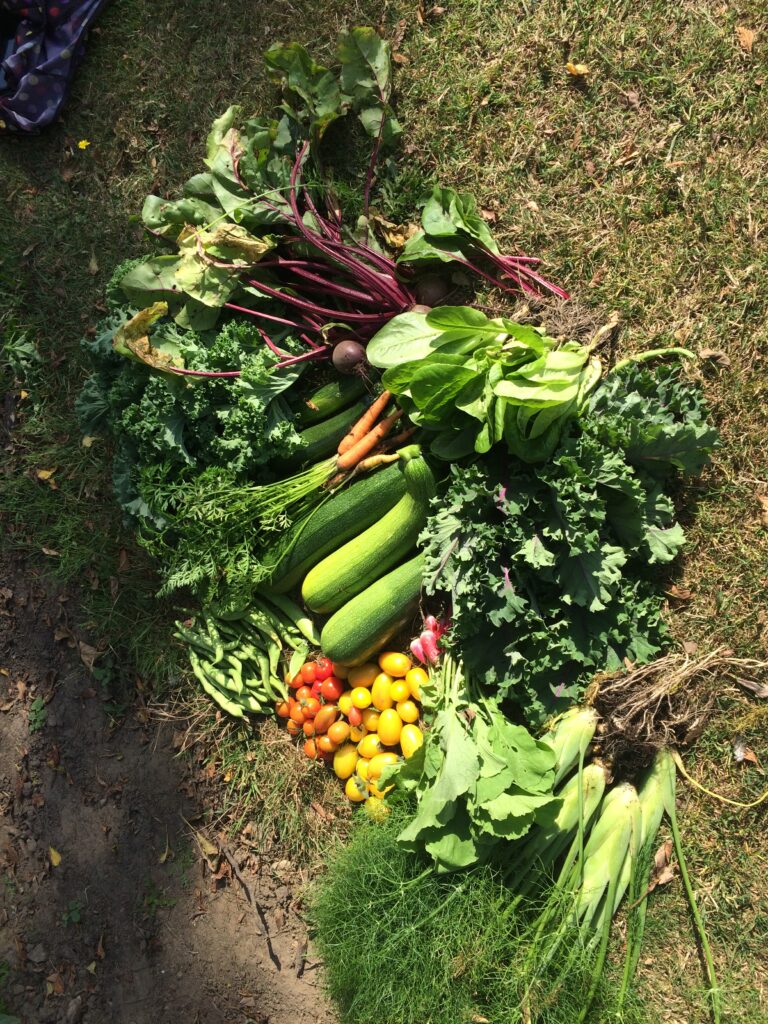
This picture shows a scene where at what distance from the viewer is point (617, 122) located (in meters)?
3.70

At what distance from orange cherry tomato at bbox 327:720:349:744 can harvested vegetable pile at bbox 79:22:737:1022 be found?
0.01 meters

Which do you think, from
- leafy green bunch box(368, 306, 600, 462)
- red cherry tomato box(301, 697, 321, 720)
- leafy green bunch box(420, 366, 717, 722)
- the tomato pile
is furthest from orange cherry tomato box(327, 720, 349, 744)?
leafy green bunch box(368, 306, 600, 462)

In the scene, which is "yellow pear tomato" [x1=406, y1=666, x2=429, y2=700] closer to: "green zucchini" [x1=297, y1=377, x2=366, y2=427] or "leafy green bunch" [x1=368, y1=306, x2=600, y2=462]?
"leafy green bunch" [x1=368, y1=306, x2=600, y2=462]


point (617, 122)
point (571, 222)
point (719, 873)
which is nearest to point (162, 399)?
point (571, 222)

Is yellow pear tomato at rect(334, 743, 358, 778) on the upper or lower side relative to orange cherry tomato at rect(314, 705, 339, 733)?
lower

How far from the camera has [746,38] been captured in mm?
3607

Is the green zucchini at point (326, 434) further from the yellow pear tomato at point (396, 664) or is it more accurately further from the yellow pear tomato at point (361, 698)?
the yellow pear tomato at point (361, 698)

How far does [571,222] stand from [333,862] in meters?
3.26

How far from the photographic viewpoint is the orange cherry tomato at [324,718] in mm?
3727

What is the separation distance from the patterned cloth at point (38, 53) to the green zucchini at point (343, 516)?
262 centimetres

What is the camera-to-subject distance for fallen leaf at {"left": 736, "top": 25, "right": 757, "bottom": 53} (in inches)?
142

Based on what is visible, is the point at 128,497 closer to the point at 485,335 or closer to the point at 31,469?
the point at 31,469

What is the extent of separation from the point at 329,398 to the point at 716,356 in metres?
1.82

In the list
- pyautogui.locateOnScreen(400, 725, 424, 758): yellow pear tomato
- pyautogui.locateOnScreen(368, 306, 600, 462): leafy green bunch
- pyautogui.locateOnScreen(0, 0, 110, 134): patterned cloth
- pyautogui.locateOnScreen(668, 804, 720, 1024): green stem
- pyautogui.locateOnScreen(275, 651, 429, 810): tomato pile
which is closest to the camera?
pyautogui.locateOnScreen(368, 306, 600, 462): leafy green bunch
